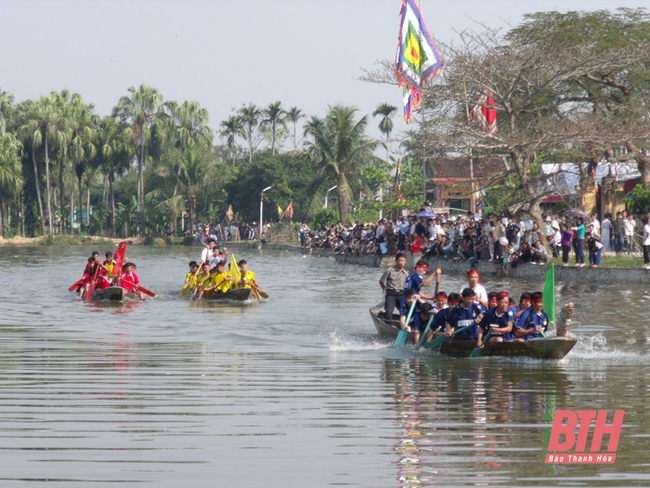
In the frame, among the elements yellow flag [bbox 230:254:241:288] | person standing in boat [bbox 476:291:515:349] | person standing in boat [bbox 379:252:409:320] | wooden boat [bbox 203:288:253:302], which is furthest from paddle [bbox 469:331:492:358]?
yellow flag [bbox 230:254:241:288]

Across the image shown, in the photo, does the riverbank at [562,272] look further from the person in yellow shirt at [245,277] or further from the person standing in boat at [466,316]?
the person standing in boat at [466,316]

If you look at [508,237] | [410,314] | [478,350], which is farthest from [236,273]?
[478,350]

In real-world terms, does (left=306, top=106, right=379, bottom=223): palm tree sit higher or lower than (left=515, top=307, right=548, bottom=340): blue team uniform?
higher

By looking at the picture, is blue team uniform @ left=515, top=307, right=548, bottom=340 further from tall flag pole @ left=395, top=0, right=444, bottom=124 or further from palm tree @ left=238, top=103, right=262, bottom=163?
palm tree @ left=238, top=103, right=262, bottom=163

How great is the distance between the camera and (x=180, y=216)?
86.2 m

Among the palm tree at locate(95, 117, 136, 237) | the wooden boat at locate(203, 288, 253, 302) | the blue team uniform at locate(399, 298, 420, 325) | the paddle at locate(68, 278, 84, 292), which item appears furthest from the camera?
the palm tree at locate(95, 117, 136, 237)

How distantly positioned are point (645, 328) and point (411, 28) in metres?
19.8

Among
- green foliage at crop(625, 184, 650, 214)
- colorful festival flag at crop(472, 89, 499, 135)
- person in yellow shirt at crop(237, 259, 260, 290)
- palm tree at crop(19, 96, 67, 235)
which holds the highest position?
palm tree at crop(19, 96, 67, 235)

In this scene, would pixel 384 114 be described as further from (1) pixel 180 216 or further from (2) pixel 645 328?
(2) pixel 645 328

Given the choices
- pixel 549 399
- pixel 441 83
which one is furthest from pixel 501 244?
pixel 549 399

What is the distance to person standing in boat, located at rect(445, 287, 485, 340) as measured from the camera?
14.4 metres

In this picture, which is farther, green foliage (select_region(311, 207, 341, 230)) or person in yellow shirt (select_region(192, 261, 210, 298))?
green foliage (select_region(311, 207, 341, 230))

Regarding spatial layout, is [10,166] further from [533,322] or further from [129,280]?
[533,322]

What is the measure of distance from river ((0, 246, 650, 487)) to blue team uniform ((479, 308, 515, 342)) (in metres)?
0.35
